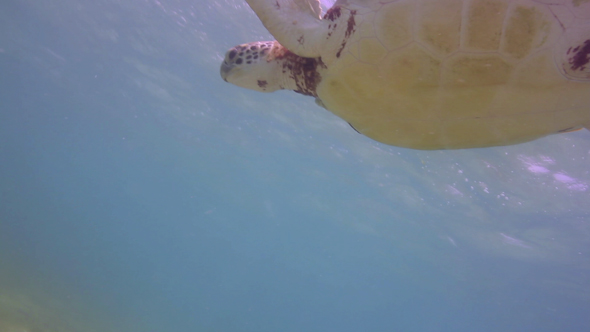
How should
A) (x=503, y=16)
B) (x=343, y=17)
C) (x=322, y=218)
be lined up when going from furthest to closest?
(x=322, y=218) < (x=343, y=17) < (x=503, y=16)

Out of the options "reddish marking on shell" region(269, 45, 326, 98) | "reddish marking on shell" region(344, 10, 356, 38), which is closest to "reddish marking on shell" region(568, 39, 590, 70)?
"reddish marking on shell" region(344, 10, 356, 38)

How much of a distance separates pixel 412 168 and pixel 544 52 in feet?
38.8

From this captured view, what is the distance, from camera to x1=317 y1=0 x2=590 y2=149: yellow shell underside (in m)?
1.71

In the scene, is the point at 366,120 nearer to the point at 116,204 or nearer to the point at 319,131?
the point at 319,131

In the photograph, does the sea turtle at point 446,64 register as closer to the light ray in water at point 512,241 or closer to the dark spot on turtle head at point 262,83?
the dark spot on turtle head at point 262,83

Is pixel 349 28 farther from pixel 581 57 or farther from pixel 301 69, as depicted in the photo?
pixel 581 57

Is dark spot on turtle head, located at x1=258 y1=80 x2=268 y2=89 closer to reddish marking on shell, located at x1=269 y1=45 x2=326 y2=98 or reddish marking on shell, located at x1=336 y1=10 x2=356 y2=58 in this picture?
reddish marking on shell, located at x1=269 y1=45 x2=326 y2=98

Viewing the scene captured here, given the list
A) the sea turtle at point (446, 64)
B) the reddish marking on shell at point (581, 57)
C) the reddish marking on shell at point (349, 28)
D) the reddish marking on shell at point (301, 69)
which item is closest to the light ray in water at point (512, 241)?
the sea turtle at point (446, 64)

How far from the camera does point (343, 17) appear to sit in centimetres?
219

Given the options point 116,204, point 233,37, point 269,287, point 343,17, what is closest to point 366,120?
point 343,17

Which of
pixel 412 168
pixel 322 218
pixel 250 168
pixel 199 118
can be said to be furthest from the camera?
pixel 322 218

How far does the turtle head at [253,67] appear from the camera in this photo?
3.08m

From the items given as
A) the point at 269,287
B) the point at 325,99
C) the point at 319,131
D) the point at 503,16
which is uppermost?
the point at 503,16

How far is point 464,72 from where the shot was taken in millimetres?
1951
